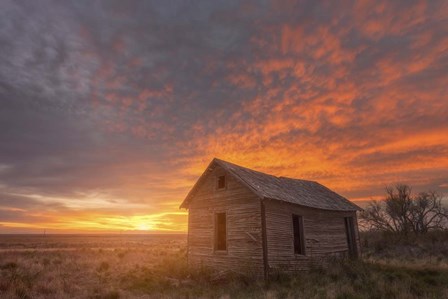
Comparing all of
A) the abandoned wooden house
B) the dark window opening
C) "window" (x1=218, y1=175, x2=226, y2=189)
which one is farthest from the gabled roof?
the dark window opening

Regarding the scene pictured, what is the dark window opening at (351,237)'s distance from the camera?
2075cm

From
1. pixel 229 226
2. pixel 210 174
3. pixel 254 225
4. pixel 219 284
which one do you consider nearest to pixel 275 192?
pixel 254 225

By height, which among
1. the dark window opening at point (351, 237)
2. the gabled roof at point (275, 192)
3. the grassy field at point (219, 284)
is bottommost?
the grassy field at point (219, 284)

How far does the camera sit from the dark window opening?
20.8 metres

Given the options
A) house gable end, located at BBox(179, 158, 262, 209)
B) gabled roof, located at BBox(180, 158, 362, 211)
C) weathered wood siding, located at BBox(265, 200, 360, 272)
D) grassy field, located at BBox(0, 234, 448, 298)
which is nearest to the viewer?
grassy field, located at BBox(0, 234, 448, 298)

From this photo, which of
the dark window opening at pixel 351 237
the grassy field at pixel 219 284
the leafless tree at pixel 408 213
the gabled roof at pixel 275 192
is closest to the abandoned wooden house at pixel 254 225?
the gabled roof at pixel 275 192

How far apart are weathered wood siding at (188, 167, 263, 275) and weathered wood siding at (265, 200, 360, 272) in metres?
0.69

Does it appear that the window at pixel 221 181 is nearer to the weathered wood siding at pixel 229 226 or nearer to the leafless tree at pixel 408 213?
the weathered wood siding at pixel 229 226

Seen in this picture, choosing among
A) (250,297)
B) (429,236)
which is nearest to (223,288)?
(250,297)

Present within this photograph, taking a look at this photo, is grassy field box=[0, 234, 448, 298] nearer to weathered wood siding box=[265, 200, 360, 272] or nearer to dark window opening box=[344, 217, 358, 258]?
weathered wood siding box=[265, 200, 360, 272]

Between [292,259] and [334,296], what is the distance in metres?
4.90

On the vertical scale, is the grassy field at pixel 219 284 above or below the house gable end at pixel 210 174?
below

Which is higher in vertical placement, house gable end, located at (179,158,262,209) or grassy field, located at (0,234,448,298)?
house gable end, located at (179,158,262,209)

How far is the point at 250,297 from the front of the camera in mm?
10734
